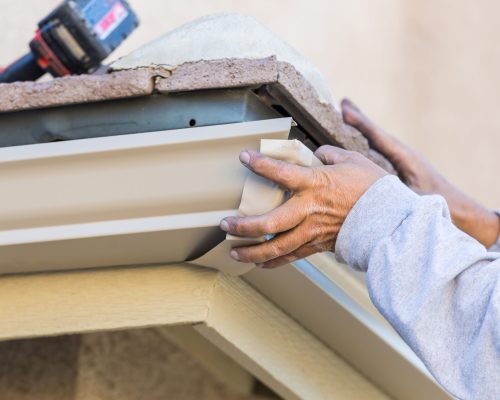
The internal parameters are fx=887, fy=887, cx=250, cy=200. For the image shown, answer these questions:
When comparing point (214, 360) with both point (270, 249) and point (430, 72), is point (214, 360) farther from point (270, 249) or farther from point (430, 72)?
point (430, 72)

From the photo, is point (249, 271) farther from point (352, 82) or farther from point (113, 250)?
point (352, 82)

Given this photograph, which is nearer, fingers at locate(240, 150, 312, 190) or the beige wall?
fingers at locate(240, 150, 312, 190)

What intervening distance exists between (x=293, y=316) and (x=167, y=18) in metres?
1.63

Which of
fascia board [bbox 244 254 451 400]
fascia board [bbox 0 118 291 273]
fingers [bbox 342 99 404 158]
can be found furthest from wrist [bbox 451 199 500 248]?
fascia board [bbox 0 118 291 273]

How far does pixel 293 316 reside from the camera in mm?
1801

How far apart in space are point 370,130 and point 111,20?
2.21ft

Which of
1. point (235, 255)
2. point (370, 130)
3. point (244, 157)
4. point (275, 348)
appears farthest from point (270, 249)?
point (370, 130)

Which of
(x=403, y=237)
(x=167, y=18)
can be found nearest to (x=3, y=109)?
(x=403, y=237)

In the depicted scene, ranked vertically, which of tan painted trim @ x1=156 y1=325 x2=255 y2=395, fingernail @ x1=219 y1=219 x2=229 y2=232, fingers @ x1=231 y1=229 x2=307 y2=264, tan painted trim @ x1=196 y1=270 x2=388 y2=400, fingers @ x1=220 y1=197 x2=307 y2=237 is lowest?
tan painted trim @ x1=156 y1=325 x2=255 y2=395

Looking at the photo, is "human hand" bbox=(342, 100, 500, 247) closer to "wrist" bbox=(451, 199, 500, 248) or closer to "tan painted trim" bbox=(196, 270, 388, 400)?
"wrist" bbox=(451, 199, 500, 248)

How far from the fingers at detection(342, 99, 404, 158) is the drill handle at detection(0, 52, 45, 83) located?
0.74 meters

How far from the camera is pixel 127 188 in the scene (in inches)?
54.6

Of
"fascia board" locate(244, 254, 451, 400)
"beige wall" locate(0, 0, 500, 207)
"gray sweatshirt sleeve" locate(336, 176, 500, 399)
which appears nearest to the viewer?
"gray sweatshirt sleeve" locate(336, 176, 500, 399)

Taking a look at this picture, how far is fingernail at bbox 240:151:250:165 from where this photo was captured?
133 centimetres
